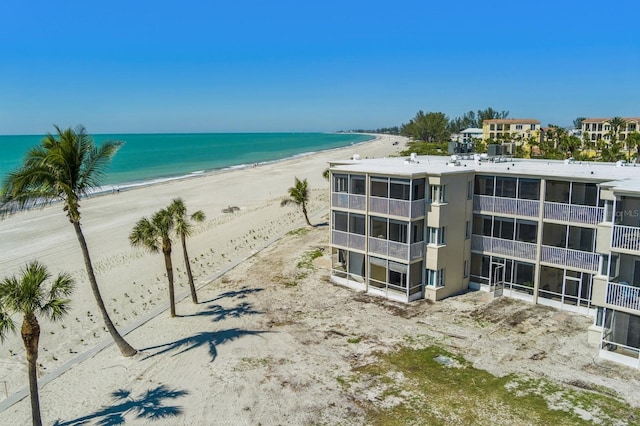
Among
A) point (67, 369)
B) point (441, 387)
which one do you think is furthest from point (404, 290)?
point (67, 369)

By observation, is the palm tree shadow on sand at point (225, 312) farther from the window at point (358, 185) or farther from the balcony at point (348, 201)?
the window at point (358, 185)

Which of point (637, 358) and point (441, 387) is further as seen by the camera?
point (637, 358)

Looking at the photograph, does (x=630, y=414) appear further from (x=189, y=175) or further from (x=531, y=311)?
(x=189, y=175)

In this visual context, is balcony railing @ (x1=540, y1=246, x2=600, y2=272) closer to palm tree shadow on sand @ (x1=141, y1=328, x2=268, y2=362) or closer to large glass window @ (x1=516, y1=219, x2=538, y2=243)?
large glass window @ (x1=516, y1=219, x2=538, y2=243)

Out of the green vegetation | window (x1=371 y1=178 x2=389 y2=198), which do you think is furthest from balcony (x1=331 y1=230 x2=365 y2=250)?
the green vegetation

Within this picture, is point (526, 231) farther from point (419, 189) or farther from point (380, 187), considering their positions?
point (380, 187)

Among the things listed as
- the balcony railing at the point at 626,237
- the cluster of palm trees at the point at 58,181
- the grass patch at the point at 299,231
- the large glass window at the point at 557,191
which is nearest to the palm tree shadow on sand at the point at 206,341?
the cluster of palm trees at the point at 58,181
